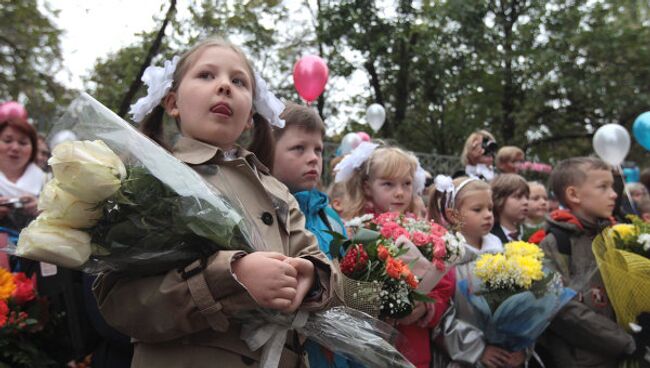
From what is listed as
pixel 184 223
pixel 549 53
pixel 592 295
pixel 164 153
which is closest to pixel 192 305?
pixel 184 223

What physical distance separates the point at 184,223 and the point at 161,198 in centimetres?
9

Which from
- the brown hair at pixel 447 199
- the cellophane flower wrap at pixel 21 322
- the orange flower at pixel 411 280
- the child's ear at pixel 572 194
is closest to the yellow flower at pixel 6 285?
the cellophane flower wrap at pixel 21 322

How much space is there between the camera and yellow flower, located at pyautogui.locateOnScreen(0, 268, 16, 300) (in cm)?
280

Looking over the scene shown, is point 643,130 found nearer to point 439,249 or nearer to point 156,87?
point 439,249

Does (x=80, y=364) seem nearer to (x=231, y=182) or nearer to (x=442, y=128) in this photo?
(x=231, y=182)

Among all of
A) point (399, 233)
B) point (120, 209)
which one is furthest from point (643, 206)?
point (120, 209)

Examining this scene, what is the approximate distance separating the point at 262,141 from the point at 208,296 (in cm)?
107

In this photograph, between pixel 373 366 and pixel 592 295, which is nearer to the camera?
pixel 373 366

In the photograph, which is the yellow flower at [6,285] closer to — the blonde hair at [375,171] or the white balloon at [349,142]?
the blonde hair at [375,171]

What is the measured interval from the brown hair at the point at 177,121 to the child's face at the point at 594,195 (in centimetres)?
264

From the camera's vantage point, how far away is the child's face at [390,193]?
3746 mm

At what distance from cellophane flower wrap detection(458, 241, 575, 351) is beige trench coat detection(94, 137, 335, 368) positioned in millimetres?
1574

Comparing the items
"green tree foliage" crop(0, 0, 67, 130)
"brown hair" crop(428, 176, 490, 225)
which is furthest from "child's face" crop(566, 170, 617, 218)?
"green tree foliage" crop(0, 0, 67, 130)

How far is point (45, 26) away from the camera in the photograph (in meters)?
12.9
